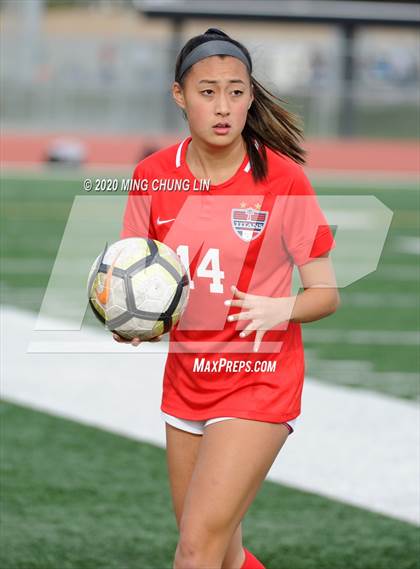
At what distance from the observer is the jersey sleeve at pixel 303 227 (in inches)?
153

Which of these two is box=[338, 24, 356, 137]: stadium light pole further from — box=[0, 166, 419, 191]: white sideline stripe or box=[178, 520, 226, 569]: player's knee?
box=[178, 520, 226, 569]: player's knee

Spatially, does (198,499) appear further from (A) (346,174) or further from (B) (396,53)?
(B) (396,53)

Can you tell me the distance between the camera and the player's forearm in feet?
12.4

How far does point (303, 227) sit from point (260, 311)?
340mm

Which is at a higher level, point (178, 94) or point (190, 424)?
point (178, 94)

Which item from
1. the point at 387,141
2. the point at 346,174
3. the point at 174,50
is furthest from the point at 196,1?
the point at 346,174

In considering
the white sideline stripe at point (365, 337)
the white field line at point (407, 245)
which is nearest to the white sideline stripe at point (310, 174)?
the white field line at point (407, 245)

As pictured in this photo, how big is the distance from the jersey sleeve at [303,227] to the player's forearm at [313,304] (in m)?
0.12

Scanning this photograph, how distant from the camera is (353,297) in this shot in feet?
43.9

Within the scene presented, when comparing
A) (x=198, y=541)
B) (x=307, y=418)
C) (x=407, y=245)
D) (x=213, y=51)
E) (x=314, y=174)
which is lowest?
(x=314, y=174)

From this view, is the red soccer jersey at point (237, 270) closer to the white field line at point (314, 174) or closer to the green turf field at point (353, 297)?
the green turf field at point (353, 297)

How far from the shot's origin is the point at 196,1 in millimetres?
36625

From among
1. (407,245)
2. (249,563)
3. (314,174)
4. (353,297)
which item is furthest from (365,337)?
(314,174)

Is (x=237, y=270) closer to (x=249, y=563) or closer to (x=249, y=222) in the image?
(x=249, y=222)
